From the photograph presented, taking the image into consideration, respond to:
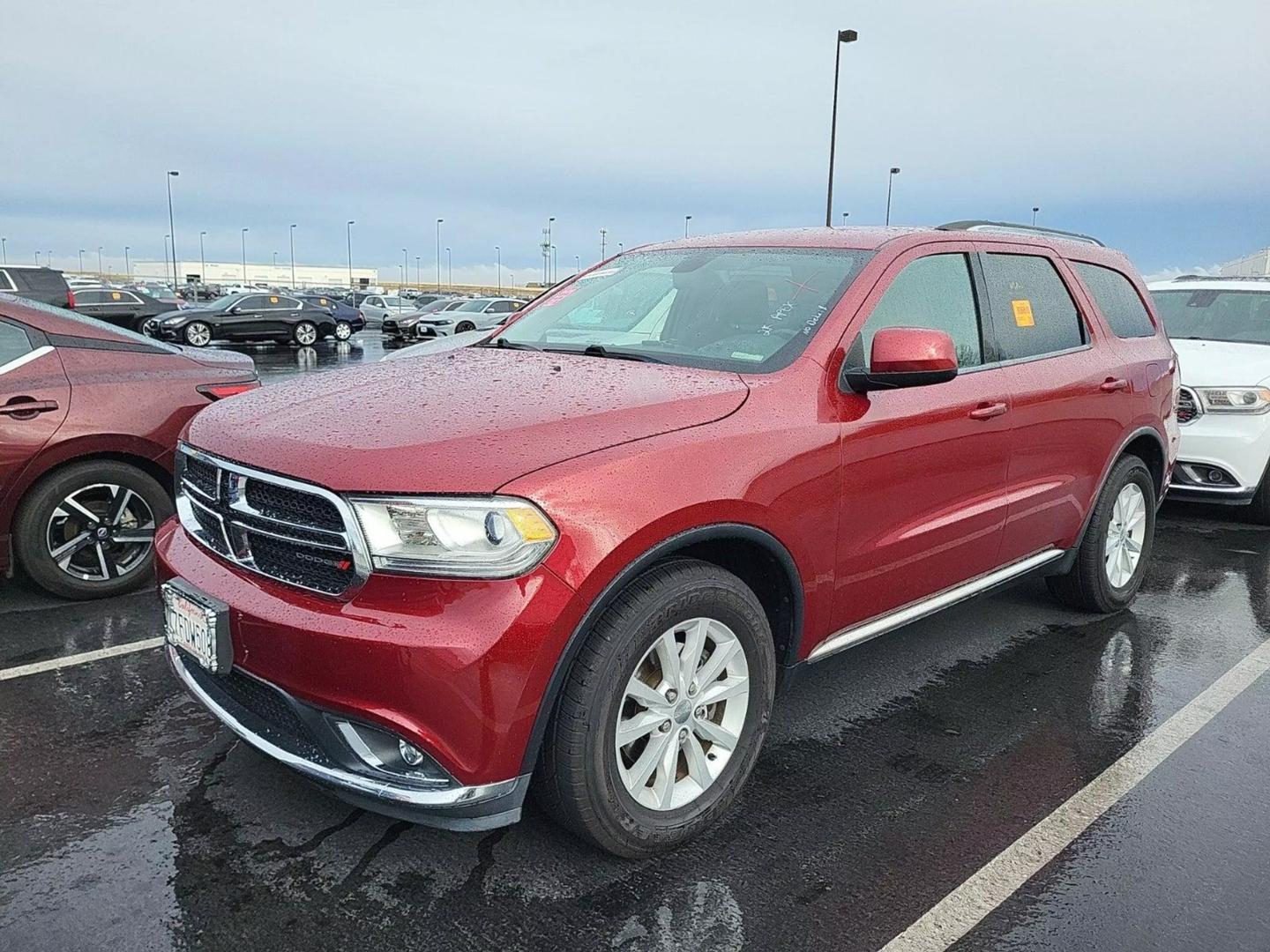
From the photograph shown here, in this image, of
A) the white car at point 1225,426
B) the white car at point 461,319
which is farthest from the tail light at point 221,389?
the white car at point 461,319

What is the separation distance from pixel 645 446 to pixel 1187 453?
576cm

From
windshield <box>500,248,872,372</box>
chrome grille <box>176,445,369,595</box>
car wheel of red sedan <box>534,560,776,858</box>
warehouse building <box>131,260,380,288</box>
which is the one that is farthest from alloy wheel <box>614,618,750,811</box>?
warehouse building <box>131,260,380,288</box>

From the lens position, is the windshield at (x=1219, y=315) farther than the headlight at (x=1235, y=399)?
Yes

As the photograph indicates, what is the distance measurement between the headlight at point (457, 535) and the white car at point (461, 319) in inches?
1111

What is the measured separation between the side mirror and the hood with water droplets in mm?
436

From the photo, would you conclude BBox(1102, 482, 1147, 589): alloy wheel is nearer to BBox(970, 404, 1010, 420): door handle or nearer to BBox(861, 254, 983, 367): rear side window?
BBox(970, 404, 1010, 420): door handle

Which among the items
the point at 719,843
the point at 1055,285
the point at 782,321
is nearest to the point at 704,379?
the point at 782,321

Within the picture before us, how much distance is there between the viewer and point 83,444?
471 cm

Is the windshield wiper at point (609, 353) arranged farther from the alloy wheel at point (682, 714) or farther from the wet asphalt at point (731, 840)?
the wet asphalt at point (731, 840)

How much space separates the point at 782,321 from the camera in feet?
11.0

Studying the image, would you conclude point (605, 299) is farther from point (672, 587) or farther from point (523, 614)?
point (523, 614)

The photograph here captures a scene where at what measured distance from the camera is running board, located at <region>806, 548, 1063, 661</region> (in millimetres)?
3295

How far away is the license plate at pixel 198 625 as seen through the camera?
2.58 m

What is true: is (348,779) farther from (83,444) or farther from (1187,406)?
(1187,406)
